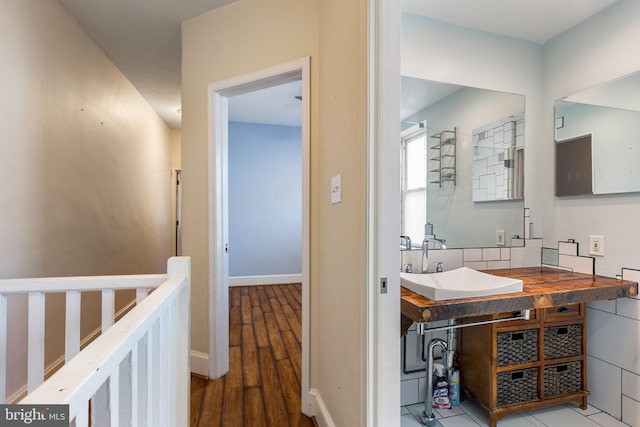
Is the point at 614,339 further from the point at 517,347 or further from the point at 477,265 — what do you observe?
the point at 477,265

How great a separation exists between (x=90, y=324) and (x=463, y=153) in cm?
314

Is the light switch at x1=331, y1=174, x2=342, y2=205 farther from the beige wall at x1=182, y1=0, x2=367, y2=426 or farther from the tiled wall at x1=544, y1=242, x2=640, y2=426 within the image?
the tiled wall at x1=544, y1=242, x2=640, y2=426

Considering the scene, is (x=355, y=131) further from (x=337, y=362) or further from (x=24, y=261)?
(x=24, y=261)

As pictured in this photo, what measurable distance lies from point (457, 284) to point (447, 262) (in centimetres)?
25

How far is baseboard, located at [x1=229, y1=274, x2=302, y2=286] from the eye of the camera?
4.59m

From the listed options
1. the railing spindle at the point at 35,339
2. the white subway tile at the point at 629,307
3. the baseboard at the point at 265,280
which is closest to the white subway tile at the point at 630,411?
the white subway tile at the point at 629,307

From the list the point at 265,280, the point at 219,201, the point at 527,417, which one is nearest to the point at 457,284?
the point at 527,417

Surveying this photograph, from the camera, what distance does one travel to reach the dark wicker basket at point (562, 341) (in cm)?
170

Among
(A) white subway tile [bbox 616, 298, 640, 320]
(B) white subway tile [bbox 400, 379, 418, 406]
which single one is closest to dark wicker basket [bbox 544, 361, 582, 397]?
(A) white subway tile [bbox 616, 298, 640, 320]

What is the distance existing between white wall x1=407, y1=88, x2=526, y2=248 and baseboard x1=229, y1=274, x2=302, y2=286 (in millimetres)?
3212

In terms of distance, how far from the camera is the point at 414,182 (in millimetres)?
1890

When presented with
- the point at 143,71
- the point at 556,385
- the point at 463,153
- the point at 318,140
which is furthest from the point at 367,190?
the point at 143,71

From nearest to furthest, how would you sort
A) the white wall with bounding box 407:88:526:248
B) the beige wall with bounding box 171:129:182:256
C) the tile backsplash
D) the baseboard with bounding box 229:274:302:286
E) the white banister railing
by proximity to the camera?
the white banister railing, the tile backsplash, the white wall with bounding box 407:88:526:248, the baseboard with bounding box 229:274:302:286, the beige wall with bounding box 171:129:182:256

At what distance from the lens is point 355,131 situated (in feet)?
3.70
